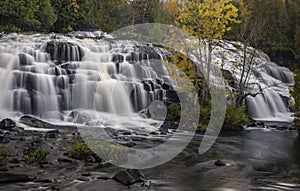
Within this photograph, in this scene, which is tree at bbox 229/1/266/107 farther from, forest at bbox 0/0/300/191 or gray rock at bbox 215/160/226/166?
gray rock at bbox 215/160/226/166

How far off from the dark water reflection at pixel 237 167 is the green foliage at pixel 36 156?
2942 millimetres

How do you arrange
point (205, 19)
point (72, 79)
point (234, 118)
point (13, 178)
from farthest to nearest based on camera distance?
point (72, 79)
point (234, 118)
point (205, 19)
point (13, 178)

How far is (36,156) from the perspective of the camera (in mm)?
9547

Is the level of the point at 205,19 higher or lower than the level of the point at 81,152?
higher

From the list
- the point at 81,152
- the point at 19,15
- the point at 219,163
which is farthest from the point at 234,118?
the point at 19,15

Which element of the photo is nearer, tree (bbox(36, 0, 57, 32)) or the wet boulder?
the wet boulder

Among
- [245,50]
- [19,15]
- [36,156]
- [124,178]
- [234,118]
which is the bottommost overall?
[124,178]

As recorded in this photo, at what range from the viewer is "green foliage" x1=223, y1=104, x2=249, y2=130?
17.1m

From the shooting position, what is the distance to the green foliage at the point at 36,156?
9258 millimetres

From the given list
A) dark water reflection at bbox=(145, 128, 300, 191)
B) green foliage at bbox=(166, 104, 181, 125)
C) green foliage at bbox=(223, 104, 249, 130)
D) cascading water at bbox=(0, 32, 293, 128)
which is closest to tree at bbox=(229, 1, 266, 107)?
cascading water at bbox=(0, 32, 293, 128)

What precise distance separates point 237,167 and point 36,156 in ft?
18.6

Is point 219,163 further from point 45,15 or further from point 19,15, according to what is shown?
point 45,15

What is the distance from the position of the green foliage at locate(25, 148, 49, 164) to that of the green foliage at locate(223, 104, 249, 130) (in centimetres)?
998

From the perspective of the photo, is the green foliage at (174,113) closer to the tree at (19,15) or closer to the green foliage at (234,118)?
the green foliage at (234,118)
